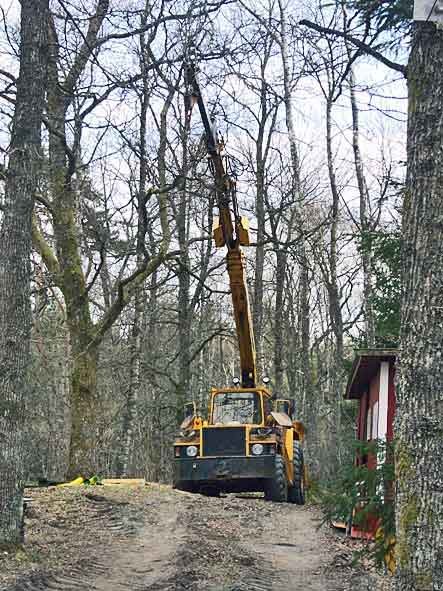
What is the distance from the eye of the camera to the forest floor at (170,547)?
325 inches

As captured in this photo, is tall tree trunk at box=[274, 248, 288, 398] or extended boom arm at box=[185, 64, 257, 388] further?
tall tree trunk at box=[274, 248, 288, 398]

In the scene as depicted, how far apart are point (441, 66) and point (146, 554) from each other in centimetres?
692

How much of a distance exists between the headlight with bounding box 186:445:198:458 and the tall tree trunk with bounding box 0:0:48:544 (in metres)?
7.68

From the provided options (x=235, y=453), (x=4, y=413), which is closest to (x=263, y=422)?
(x=235, y=453)

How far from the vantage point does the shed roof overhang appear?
11.7 m

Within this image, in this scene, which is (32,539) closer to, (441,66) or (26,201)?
(26,201)

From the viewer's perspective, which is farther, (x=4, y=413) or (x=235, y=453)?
(x=235, y=453)

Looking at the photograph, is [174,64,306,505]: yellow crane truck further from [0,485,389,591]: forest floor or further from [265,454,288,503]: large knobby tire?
[0,485,389,591]: forest floor

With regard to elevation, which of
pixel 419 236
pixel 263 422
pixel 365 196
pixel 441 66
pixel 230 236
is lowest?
pixel 263 422

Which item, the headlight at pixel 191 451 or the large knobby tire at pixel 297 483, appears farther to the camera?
the large knobby tire at pixel 297 483

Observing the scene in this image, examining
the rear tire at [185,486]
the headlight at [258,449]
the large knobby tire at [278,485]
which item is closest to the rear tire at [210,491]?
the rear tire at [185,486]

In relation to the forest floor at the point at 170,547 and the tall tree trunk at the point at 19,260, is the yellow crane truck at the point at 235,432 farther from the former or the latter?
the tall tree trunk at the point at 19,260

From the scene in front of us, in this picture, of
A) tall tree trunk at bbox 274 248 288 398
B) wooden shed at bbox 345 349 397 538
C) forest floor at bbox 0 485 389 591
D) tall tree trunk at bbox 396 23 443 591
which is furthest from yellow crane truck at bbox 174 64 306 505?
tall tree trunk at bbox 396 23 443 591

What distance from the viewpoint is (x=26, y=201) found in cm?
955
